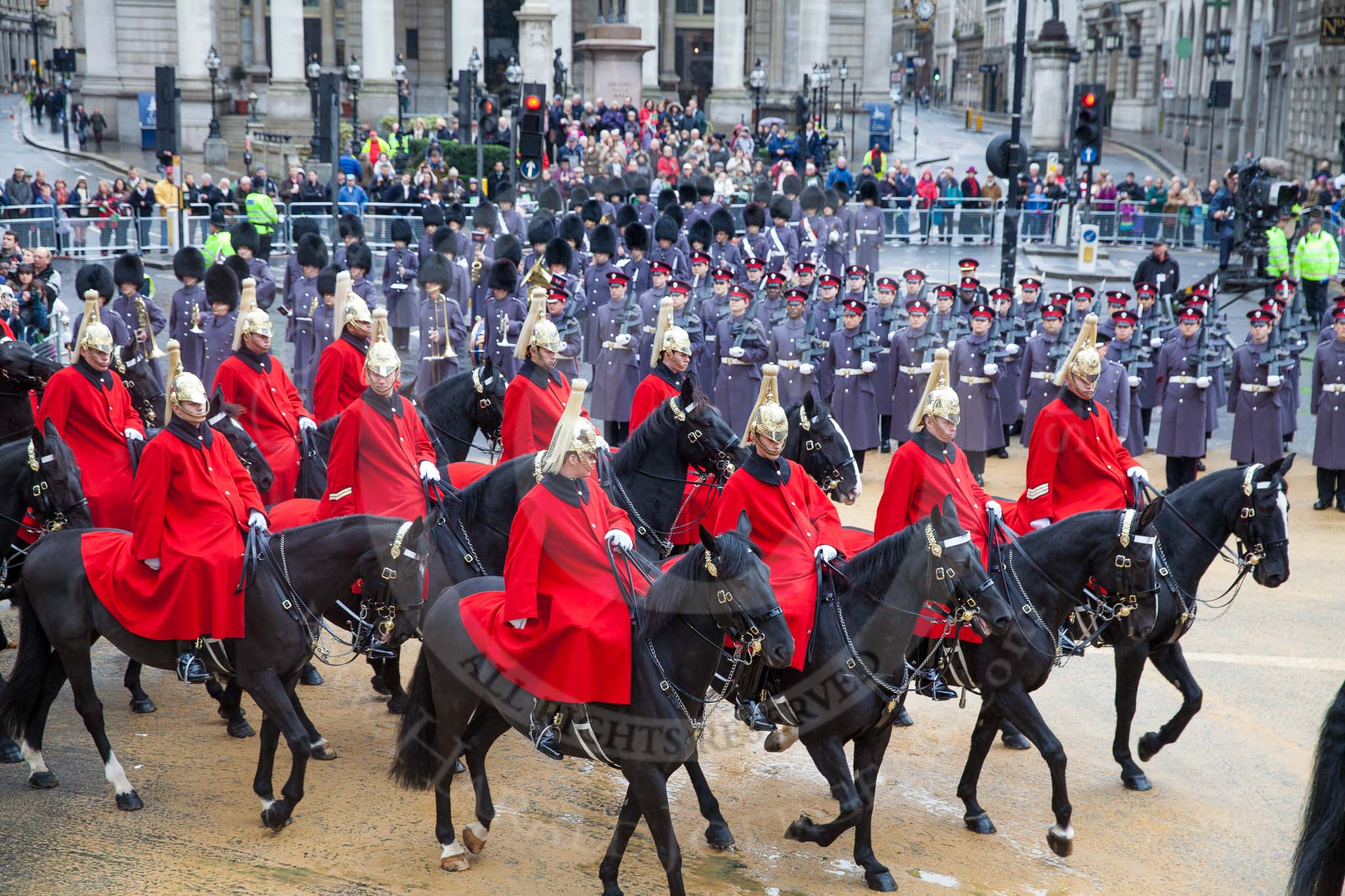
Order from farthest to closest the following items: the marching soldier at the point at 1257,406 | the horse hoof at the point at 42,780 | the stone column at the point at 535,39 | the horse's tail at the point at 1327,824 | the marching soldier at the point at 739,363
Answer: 1. the stone column at the point at 535,39
2. the marching soldier at the point at 739,363
3. the marching soldier at the point at 1257,406
4. the horse hoof at the point at 42,780
5. the horse's tail at the point at 1327,824

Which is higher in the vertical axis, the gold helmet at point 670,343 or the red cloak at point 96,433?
the gold helmet at point 670,343

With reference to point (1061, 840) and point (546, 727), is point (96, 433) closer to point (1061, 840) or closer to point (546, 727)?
point (546, 727)

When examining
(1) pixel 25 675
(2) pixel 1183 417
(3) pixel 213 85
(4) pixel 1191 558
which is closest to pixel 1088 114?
(2) pixel 1183 417

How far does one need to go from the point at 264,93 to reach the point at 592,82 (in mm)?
18081

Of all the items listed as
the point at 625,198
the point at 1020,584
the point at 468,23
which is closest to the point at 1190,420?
the point at 1020,584

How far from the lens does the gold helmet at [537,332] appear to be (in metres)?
9.09

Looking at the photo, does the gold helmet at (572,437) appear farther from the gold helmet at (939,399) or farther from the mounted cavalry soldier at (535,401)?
the mounted cavalry soldier at (535,401)

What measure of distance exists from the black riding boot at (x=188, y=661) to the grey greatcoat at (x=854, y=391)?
335 inches

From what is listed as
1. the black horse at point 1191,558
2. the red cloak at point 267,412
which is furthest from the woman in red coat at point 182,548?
the black horse at point 1191,558

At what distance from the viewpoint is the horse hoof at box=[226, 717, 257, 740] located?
26.5ft

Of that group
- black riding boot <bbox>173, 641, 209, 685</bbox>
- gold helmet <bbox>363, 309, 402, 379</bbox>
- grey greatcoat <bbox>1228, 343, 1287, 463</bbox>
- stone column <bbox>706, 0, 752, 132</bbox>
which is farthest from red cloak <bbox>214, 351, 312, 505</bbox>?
stone column <bbox>706, 0, 752, 132</bbox>

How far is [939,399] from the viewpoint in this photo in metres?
7.54

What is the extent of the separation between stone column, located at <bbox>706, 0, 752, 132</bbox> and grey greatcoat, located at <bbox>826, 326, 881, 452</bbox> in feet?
101

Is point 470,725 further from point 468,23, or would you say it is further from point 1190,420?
point 468,23
